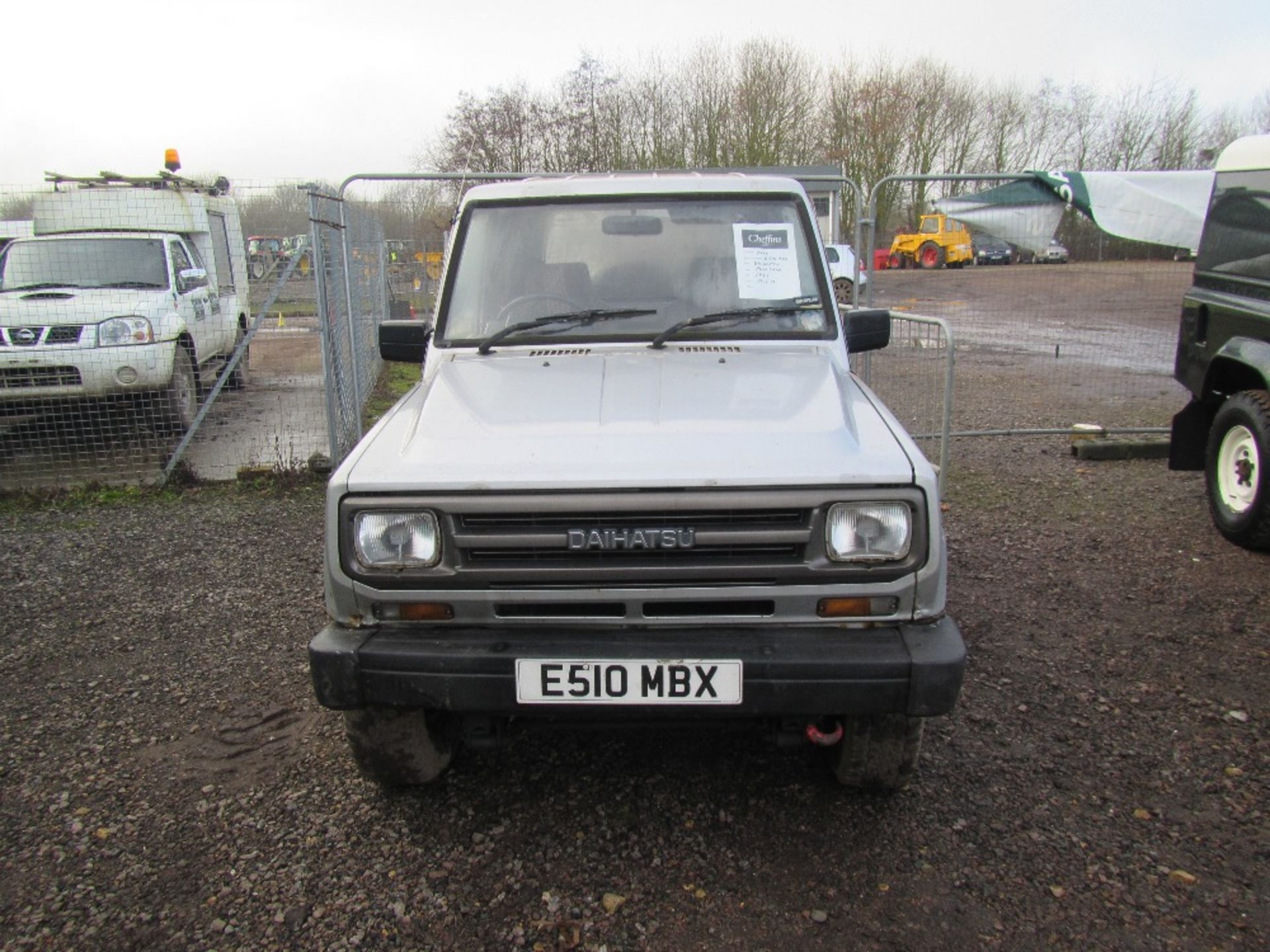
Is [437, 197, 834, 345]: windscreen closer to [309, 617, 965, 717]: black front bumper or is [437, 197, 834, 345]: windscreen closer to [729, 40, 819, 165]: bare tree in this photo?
[309, 617, 965, 717]: black front bumper

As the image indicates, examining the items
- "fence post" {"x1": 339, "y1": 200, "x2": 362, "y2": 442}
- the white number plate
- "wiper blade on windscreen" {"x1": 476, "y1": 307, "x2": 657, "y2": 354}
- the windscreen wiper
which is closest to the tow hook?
the white number plate

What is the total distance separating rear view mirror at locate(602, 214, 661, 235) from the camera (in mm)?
3879

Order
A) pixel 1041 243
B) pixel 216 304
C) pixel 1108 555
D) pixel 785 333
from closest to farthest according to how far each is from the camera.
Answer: pixel 785 333, pixel 1108 555, pixel 1041 243, pixel 216 304

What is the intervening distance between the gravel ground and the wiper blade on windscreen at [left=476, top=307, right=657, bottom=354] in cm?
152

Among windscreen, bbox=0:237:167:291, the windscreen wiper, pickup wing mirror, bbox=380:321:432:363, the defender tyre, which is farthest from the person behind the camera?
the defender tyre

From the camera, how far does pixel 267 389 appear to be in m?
8.59

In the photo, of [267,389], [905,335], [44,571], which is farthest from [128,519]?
[905,335]

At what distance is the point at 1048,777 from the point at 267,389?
742 cm

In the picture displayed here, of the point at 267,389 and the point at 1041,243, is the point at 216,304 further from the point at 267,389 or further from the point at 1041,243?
the point at 1041,243

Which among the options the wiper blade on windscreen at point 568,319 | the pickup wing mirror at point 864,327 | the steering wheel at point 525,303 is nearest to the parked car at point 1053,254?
the pickup wing mirror at point 864,327

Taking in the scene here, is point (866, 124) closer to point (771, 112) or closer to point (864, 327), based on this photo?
point (771, 112)

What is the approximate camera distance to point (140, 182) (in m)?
11.6

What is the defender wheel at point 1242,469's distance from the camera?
5191 millimetres

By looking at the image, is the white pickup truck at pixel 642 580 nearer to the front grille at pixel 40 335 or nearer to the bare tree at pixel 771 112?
the front grille at pixel 40 335
